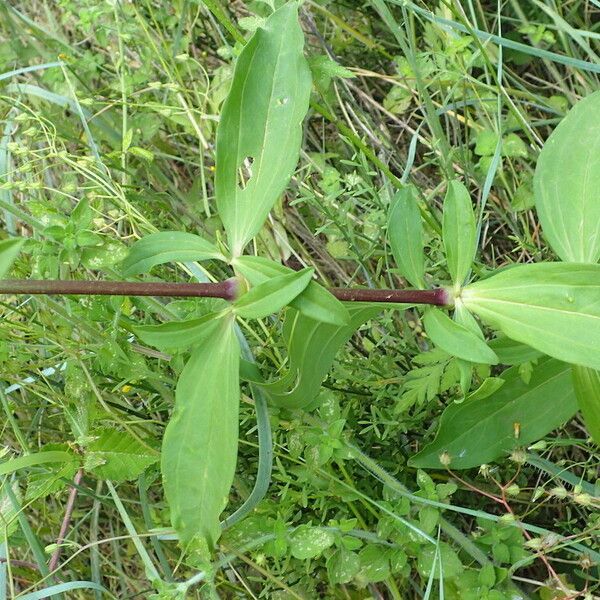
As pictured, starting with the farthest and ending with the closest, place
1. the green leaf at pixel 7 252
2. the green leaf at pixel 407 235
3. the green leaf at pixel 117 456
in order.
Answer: the green leaf at pixel 117 456, the green leaf at pixel 407 235, the green leaf at pixel 7 252

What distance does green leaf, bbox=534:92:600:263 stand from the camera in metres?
1.70

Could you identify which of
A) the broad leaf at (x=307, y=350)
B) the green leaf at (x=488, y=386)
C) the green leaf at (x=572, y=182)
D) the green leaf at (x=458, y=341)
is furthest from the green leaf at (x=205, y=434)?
the green leaf at (x=572, y=182)

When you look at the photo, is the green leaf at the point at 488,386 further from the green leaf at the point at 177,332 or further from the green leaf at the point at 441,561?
the green leaf at the point at 177,332

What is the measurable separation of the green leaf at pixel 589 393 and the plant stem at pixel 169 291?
398 millimetres

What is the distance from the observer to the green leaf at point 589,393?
171 cm

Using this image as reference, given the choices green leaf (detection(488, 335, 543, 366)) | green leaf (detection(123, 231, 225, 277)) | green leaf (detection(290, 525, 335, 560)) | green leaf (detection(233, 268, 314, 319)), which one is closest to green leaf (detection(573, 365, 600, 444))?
green leaf (detection(488, 335, 543, 366))

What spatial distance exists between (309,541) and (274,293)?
66 centimetres

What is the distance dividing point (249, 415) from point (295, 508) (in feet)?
1.00

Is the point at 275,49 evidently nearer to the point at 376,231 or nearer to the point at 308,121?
the point at 376,231

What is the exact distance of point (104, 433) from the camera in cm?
196

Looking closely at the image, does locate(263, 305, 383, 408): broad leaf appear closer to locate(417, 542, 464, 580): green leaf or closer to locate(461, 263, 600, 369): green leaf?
locate(461, 263, 600, 369): green leaf

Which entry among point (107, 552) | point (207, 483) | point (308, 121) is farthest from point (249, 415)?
point (308, 121)

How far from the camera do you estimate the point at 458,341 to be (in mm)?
1450

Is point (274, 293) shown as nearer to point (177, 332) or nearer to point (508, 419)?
point (177, 332)
